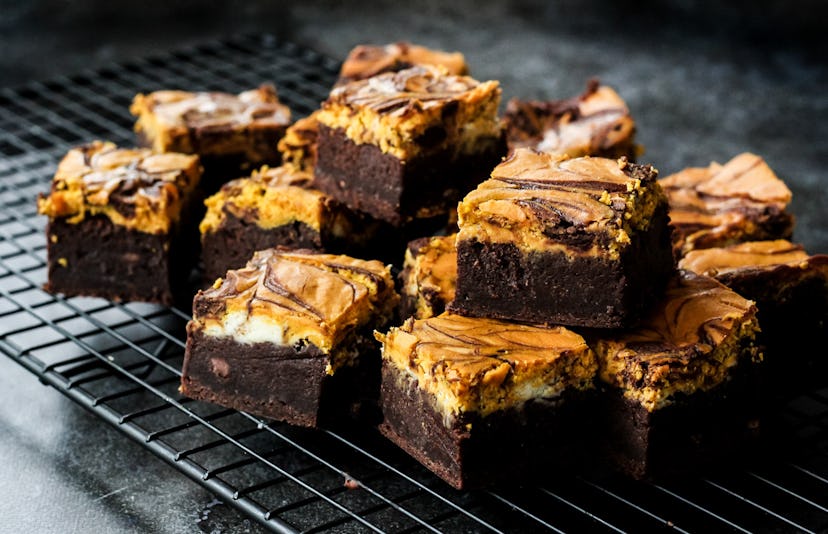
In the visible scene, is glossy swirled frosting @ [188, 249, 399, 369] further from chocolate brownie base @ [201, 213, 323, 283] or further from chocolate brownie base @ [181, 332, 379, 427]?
chocolate brownie base @ [201, 213, 323, 283]

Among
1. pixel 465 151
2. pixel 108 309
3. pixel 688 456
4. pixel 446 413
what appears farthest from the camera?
pixel 108 309

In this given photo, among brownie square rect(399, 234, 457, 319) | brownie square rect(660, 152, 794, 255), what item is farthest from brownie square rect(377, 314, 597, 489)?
brownie square rect(660, 152, 794, 255)

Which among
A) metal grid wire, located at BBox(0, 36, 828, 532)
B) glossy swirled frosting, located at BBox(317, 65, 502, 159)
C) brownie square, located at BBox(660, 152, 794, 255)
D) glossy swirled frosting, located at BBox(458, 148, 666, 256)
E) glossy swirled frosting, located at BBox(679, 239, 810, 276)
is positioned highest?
glossy swirled frosting, located at BBox(317, 65, 502, 159)

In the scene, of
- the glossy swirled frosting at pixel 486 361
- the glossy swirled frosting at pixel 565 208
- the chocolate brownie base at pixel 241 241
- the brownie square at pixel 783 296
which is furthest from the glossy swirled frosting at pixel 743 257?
the chocolate brownie base at pixel 241 241

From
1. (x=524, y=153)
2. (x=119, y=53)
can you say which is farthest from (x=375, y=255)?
(x=119, y=53)

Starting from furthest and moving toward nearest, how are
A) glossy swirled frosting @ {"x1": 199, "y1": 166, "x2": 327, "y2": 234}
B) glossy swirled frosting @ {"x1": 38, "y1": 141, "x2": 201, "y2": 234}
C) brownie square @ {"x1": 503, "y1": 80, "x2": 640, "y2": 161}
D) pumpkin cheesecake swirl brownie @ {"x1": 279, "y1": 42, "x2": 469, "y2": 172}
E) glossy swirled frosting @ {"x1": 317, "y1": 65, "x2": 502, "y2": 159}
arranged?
brownie square @ {"x1": 503, "y1": 80, "x2": 640, "y2": 161} < pumpkin cheesecake swirl brownie @ {"x1": 279, "y1": 42, "x2": 469, "y2": 172} < glossy swirled frosting @ {"x1": 38, "y1": 141, "x2": 201, "y2": 234} < glossy swirled frosting @ {"x1": 199, "y1": 166, "x2": 327, "y2": 234} < glossy swirled frosting @ {"x1": 317, "y1": 65, "x2": 502, "y2": 159}

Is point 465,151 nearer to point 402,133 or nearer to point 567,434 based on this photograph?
point 402,133
